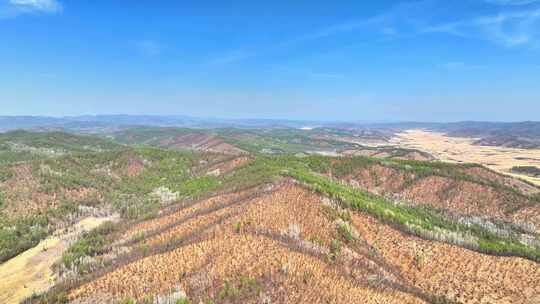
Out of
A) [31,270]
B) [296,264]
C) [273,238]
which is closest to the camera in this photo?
[296,264]

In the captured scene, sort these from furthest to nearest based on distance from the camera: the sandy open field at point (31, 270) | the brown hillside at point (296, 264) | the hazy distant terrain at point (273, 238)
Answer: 1. the sandy open field at point (31, 270)
2. the hazy distant terrain at point (273, 238)
3. the brown hillside at point (296, 264)

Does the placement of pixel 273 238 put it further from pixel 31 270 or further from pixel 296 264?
pixel 31 270

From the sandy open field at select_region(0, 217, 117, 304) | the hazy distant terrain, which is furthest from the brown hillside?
the sandy open field at select_region(0, 217, 117, 304)

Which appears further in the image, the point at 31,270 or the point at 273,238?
the point at 31,270

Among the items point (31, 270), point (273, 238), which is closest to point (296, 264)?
point (273, 238)

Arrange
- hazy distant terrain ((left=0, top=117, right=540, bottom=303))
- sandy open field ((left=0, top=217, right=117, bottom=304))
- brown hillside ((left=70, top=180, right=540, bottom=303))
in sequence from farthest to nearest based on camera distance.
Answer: sandy open field ((left=0, top=217, right=117, bottom=304)) → hazy distant terrain ((left=0, top=117, right=540, bottom=303)) → brown hillside ((left=70, top=180, right=540, bottom=303))

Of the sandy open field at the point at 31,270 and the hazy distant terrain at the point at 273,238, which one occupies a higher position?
the hazy distant terrain at the point at 273,238

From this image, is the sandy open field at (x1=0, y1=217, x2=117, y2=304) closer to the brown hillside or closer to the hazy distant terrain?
the hazy distant terrain

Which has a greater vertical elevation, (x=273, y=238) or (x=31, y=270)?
(x=273, y=238)

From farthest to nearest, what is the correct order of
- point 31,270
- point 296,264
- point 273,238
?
1. point 31,270
2. point 273,238
3. point 296,264

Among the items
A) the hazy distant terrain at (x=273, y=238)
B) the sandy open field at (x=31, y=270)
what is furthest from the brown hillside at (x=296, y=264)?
the sandy open field at (x=31, y=270)

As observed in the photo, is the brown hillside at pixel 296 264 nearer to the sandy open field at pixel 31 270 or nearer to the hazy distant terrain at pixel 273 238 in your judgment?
the hazy distant terrain at pixel 273 238
